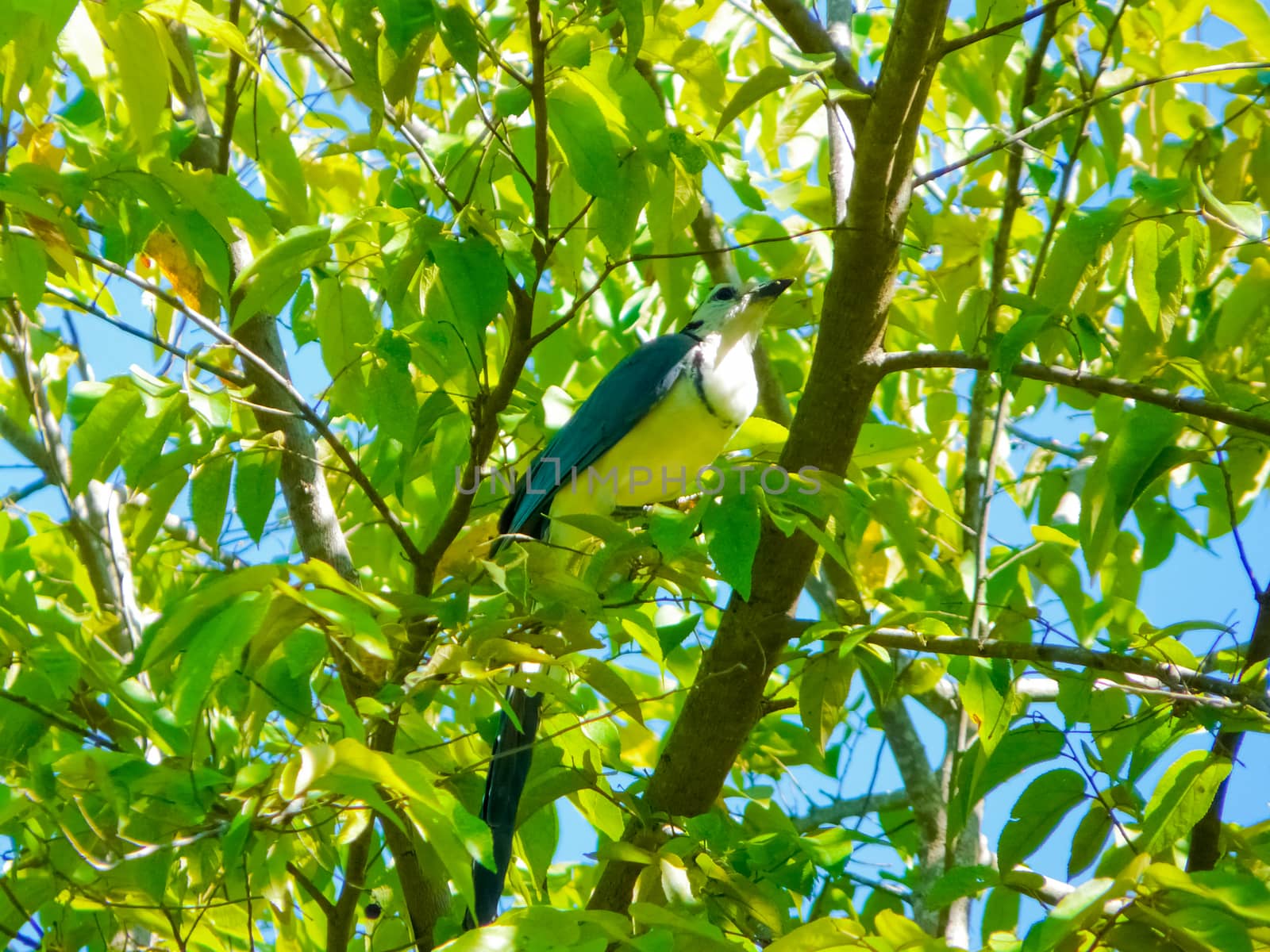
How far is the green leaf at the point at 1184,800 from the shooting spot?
69.3 inches

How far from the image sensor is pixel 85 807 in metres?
2.13

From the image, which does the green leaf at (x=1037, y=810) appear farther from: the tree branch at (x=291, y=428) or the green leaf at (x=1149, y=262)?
the tree branch at (x=291, y=428)

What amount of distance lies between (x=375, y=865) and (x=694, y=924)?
1.47 metres

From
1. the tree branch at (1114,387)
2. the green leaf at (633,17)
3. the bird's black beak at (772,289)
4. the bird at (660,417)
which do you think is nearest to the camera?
the green leaf at (633,17)

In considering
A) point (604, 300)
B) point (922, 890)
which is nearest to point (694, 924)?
point (922, 890)

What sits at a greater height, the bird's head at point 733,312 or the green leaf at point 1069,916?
the bird's head at point 733,312

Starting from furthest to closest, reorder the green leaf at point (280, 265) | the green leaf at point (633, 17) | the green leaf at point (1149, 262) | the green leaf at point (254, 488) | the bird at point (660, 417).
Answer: the bird at point (660, 417) → the green leaf at point (254, 488) → the green leaf at point (1149, 262) → the green leaf at point (280, 265) → the green leaf at point (633, 17)

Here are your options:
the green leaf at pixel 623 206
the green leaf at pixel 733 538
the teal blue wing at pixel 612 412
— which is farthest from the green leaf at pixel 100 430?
the teal blue wing at pixel 612 412

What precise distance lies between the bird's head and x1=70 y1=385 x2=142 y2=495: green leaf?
66.2 inches

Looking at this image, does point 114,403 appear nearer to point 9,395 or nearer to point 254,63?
point 254,63

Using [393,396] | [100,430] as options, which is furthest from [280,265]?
[100,430]

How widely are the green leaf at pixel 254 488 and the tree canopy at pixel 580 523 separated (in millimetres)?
29

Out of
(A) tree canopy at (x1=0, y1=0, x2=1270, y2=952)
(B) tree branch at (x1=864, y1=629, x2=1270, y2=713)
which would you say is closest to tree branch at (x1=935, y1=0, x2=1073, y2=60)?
(A) tree canopy at (x1=0, y1=0, x2=1270, y2=952)

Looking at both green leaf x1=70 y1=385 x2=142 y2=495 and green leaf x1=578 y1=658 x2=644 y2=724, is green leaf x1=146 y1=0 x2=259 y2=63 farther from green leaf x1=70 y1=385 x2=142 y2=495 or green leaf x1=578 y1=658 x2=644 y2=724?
green leaf x1=578 y1=658 x2=644 y2=724
